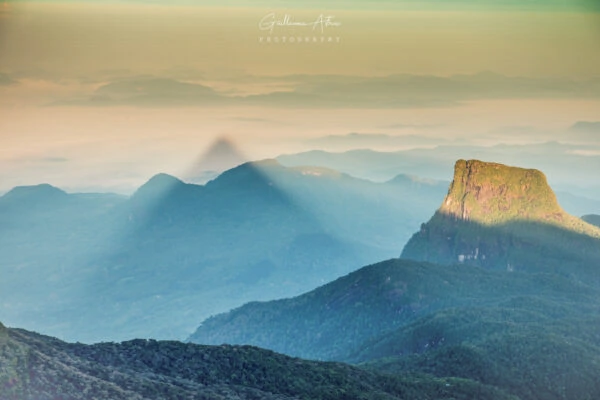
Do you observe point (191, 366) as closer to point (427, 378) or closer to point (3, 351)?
Result: point (3, 351)

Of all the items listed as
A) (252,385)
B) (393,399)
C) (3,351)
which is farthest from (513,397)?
(3,351)

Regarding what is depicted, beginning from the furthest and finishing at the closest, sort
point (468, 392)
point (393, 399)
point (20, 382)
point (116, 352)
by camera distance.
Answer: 1. point (468, 392)
2. point (393, 399)
3. point (116, 352)
4. point (20, 382)

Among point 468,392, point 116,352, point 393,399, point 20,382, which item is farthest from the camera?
point 468,392

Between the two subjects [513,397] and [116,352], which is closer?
[116,352]

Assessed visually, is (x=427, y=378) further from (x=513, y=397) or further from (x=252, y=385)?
(x=252, y=385)

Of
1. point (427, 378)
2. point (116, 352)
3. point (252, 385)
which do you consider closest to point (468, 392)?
point (427, 378)

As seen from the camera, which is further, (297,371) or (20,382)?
(297,371)
